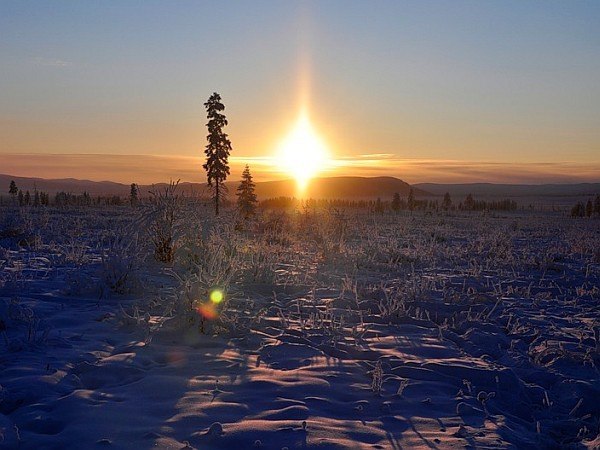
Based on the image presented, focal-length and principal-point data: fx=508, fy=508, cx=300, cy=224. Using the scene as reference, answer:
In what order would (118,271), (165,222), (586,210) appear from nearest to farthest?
(118,271) → (165,222) → (586,210)

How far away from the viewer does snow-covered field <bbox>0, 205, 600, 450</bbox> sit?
12.3 feet

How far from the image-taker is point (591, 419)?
4637 millimetres

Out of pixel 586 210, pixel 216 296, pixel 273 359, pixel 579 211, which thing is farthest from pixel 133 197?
pixel 586 210

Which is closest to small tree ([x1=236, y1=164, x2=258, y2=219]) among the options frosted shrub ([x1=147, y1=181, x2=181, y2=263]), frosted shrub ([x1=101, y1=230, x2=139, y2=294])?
frosted shrub ([x1=147, y1=181, x2=181, y2=263])

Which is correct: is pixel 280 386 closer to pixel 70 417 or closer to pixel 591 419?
pixel 70 417

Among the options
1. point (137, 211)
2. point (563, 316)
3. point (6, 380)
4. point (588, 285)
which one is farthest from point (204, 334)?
point (588, 285)

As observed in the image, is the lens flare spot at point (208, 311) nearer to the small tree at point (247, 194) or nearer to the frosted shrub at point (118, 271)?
the frosted shrub at point (118, 271)

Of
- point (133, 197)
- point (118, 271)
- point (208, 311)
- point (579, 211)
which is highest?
point (133, 197)

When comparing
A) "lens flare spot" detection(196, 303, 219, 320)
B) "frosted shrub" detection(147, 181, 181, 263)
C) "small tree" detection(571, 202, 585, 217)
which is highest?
"frosted shrub" detection(147, 181, 181, 263)

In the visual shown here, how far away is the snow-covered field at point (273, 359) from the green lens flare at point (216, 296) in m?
0.07

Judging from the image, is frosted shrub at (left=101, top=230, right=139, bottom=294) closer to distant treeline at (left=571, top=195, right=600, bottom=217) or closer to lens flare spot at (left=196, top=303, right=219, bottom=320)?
lens flare spot at (left=196, top=303, right=219, bottom=320)

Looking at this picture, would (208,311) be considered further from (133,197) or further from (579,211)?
(579,211)

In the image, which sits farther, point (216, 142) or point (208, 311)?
point (216, 142)

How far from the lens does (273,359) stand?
17.7 ft
